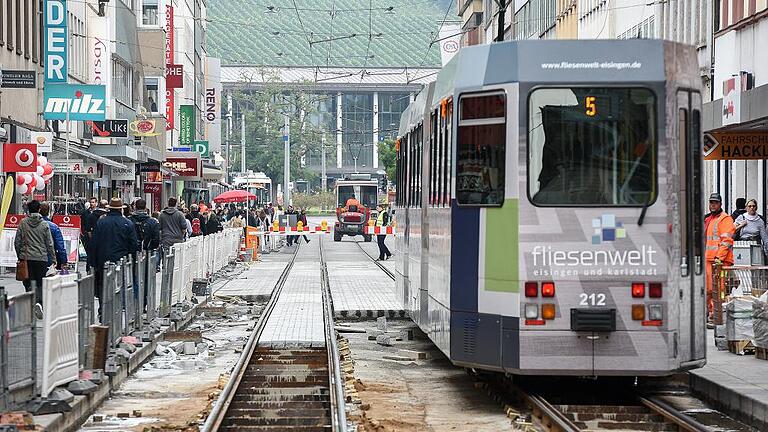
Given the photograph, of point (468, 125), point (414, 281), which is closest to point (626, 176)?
point (468, 125)

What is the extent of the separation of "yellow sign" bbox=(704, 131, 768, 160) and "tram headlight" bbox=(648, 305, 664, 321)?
1674cm

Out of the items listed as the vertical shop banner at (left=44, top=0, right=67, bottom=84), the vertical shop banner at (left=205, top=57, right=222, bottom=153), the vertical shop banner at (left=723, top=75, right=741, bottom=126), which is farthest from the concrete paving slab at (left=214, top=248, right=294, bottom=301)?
the vertical shop banner at (left=205, top=57, right=222, bottom=153)

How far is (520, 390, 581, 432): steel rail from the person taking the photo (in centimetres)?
1267

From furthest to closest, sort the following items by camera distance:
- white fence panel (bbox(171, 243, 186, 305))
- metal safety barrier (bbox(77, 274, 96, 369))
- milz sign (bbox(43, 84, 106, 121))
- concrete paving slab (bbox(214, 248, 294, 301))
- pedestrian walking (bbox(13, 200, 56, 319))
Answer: milz sign (bbox(43, 84, 106, 121))
concrete paving slab (bbox(214, 248, 294, 301))
white fence panel (bbox(171, 243, 186, 305))
pedestrian walking (bbox(13, 200, 56, 319))
metal safety barrier (bbox(77, 274, 96, 369))

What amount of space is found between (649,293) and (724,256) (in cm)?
879

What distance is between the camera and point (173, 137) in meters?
96.4

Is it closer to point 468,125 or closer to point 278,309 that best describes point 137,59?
point 278,309

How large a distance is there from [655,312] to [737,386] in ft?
5.01

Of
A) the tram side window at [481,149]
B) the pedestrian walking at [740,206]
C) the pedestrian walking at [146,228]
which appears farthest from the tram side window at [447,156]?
the pedestrian walking at [740,206]

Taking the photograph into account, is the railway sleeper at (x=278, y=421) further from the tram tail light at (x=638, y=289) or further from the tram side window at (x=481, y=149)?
the tram tail light at (x=638, y=289)

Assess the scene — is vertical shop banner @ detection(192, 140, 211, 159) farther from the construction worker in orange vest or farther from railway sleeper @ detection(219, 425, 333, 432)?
railway sleeper @ detection(219, 425, 333, 432)

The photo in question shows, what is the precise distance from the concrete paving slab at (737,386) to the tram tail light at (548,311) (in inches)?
74.3

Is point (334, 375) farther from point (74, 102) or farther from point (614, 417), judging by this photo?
point (74, 102)

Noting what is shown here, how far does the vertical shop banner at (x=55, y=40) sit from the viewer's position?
44875mm
